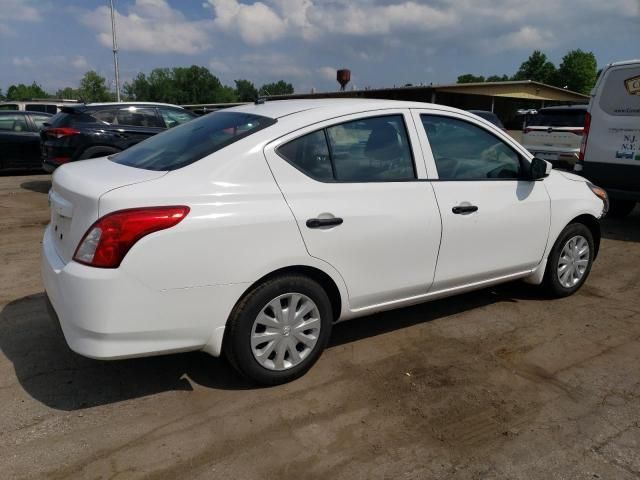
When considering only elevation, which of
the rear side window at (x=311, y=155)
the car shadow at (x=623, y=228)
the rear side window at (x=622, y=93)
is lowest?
the car shadow at (x=623, y=228)

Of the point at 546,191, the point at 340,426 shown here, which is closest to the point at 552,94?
the point at 546,191

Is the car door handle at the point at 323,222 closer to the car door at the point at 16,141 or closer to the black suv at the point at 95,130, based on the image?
the black suv at the point at 95,130

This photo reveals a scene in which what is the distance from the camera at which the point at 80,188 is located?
287 cm

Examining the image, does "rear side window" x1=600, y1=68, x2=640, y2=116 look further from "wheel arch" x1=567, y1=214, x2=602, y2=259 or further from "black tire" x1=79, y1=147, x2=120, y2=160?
"black tire" x1=79, y1=147, x2=120, y2=160

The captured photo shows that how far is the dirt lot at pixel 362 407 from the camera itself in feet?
8.44

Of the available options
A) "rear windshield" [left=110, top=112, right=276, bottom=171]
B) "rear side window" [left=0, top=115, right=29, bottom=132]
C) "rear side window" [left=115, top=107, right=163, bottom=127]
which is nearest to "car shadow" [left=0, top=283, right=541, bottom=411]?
"rear windshield" [left=110, top=112, right=276, bottom=171]

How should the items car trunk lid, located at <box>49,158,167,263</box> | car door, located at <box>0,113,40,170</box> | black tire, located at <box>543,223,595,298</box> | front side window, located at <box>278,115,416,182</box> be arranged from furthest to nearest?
car door, located at <box>0,113,40,170</box>
black tire, located at <box>543,223,595,298</box>
front side window, located at <box>278,115,416,182</box>
car trunk lid, located at <box>49,158,167,263</box>

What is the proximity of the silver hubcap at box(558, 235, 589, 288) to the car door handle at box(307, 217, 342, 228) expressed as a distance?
2.46 metres

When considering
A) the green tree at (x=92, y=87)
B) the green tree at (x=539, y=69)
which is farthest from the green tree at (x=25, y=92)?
the green tree at (x=539, y=69)

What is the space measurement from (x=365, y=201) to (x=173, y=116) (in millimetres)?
7617

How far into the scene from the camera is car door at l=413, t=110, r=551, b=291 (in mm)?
3732

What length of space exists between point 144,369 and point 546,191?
332 centimetres

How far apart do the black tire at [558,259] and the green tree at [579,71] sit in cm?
9008

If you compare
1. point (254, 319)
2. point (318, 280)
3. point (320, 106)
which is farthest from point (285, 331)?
point (320, 106)
